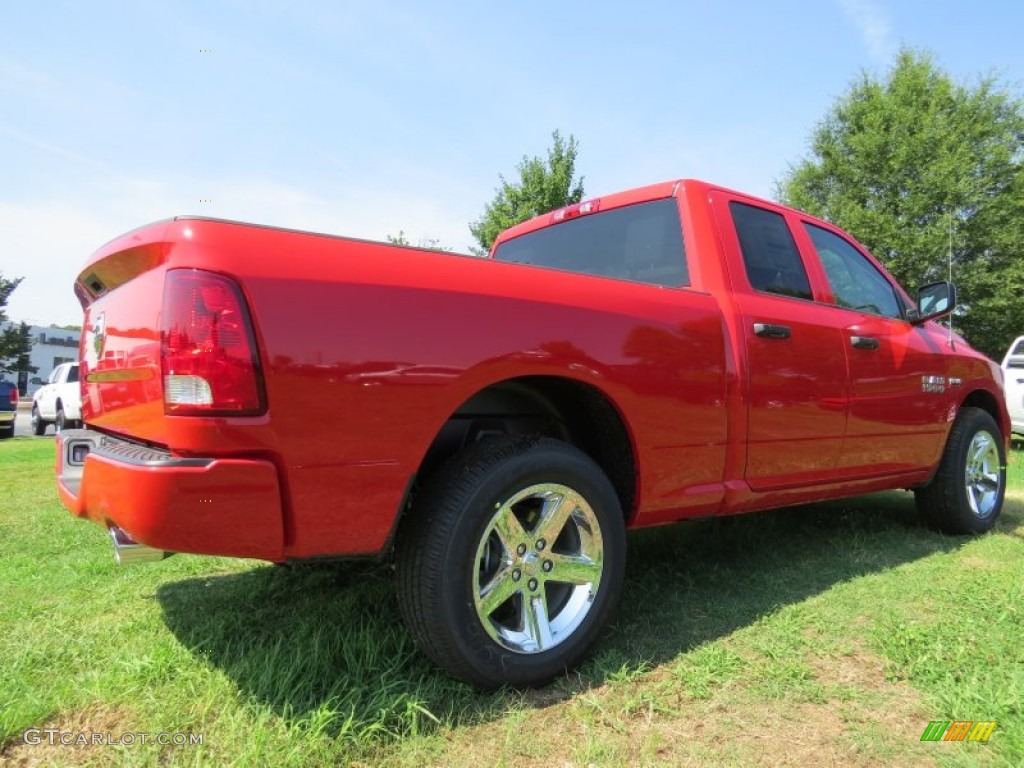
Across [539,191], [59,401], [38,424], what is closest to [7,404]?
[59,401]

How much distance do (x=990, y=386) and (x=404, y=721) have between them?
4572 millimetres

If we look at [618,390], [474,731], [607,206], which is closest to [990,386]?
[607,206]

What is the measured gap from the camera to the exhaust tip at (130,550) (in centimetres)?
193

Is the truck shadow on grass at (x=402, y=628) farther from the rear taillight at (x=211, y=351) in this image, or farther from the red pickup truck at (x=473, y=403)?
the rear taillight at (x=211, y=351)

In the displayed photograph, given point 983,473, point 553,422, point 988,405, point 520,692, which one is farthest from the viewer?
point 988,405

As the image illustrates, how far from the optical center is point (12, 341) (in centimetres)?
2948

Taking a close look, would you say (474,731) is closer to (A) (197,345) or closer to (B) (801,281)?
(A) (197,345)

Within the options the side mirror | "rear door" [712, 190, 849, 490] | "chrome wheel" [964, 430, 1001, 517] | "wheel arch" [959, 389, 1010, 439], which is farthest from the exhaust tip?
"wheel arch" [959, 389, 1010, 439]

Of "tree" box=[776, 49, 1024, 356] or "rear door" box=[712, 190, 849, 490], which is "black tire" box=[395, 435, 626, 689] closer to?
"rear door" box=[712, 190, 849, 490]

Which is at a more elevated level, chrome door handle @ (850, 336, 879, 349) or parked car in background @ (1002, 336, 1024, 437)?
chrome door handle @ (850, 336, 879, 349)

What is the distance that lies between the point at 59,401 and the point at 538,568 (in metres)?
16.6

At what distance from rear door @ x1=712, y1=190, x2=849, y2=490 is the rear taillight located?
6.49ft

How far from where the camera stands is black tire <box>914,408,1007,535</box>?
424 centimetres

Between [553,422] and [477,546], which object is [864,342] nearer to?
[553,422]
